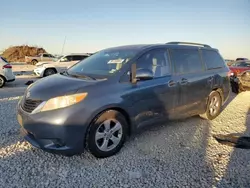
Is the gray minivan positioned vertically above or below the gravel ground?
above

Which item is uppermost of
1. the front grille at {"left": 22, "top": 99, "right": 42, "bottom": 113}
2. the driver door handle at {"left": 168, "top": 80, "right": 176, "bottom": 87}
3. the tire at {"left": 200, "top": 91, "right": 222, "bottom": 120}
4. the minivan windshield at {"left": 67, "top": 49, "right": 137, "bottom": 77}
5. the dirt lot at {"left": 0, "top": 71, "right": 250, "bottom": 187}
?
the minivan windshield at {"left": 67, "top": 49, "right": 137, "bottom": 77}


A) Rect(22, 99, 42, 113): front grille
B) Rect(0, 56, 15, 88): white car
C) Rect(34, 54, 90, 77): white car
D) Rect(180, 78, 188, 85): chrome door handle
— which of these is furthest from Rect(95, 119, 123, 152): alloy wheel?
Rect(34, 54, 90, 77): white car

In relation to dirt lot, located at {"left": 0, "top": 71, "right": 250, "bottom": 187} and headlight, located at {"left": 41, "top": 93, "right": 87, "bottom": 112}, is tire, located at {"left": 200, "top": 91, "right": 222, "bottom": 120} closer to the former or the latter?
dirt lot, located at {"left": 0, "top": 71, "right": 250, "bottom": 187}

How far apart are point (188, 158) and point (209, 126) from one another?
69.3 inches

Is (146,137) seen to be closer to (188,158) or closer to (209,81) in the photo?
(188,158)

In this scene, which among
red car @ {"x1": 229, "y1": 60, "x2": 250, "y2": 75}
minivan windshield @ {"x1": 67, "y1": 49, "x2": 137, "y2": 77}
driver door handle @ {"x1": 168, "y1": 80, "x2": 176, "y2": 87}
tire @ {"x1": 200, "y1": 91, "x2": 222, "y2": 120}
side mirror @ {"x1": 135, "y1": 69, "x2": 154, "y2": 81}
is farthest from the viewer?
red car @ {"x1": 229, "y1": 60, "x2": 250, "y2": 75}

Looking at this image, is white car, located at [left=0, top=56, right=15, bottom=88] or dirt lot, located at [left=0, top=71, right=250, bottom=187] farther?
white car, located at [left=0, top=56, right=15, bottom=88]

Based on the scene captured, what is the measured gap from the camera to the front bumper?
304cm

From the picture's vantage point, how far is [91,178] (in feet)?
9.68

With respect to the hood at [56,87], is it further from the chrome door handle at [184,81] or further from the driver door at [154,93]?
the chrome door handle at [184,81]

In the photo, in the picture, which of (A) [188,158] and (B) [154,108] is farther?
(B) [154,108]

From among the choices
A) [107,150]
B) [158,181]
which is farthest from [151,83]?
[158,181]

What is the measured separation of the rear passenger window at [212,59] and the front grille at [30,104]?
3.71 metres

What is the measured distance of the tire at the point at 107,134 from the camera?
3279mm
